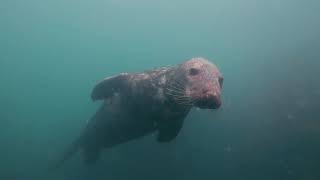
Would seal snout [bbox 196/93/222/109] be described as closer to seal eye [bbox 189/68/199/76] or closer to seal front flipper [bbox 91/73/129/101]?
seal eye [bbox 189/68/199/76]

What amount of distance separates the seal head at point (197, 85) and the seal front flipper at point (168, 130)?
1.26m

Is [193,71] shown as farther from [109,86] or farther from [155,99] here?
[109,86]

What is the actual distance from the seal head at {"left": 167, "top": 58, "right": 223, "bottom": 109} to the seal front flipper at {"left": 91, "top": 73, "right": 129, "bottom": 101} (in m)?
1.86

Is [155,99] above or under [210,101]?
under

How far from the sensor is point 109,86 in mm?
8664

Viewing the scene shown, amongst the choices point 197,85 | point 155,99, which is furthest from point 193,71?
point 155,99

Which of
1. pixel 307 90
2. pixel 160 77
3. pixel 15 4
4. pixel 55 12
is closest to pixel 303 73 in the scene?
pixel 307 90

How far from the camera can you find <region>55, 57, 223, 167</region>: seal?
5898mm

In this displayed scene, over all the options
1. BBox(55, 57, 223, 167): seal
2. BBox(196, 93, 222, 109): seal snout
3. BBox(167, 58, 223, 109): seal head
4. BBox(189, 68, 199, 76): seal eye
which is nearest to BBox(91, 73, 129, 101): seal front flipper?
BBox(55, 57, 223, 167): seal

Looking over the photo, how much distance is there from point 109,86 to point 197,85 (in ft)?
10.8

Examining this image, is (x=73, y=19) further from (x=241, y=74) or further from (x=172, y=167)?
(x=172, y=167)

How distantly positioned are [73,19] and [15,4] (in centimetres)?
845

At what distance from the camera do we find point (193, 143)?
14.7 metres

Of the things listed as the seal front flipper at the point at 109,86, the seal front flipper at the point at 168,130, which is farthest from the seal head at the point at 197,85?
the seal front flipper at the point at 109,86
